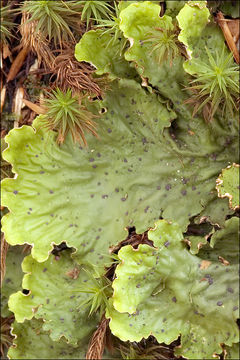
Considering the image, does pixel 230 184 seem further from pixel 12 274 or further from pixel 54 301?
pixel 12 274

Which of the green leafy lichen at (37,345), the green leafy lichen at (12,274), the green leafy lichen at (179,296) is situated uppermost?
the green leafy lichen at (179,296)

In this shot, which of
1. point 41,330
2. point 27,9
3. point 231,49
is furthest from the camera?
point 41,330

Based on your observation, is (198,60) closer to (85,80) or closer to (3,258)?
(85,80)

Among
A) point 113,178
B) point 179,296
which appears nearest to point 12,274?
point 113,178

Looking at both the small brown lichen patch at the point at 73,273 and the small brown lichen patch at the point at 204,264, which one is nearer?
the small brown lichen patch at the point at 204,264

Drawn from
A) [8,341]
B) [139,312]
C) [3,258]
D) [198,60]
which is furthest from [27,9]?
[8,341]

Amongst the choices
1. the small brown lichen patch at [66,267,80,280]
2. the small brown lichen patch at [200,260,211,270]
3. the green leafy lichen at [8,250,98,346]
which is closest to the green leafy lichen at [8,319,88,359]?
the green leafy lichen at [8,250,98,346]

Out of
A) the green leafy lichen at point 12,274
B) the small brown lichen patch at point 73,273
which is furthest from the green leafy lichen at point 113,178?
the green leafy lichen at point 12,274

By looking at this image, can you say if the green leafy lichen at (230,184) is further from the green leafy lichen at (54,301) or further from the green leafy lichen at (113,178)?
the green leafy lichen at (54,301)

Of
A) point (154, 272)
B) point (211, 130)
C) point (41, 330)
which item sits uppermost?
point (211, 130)
